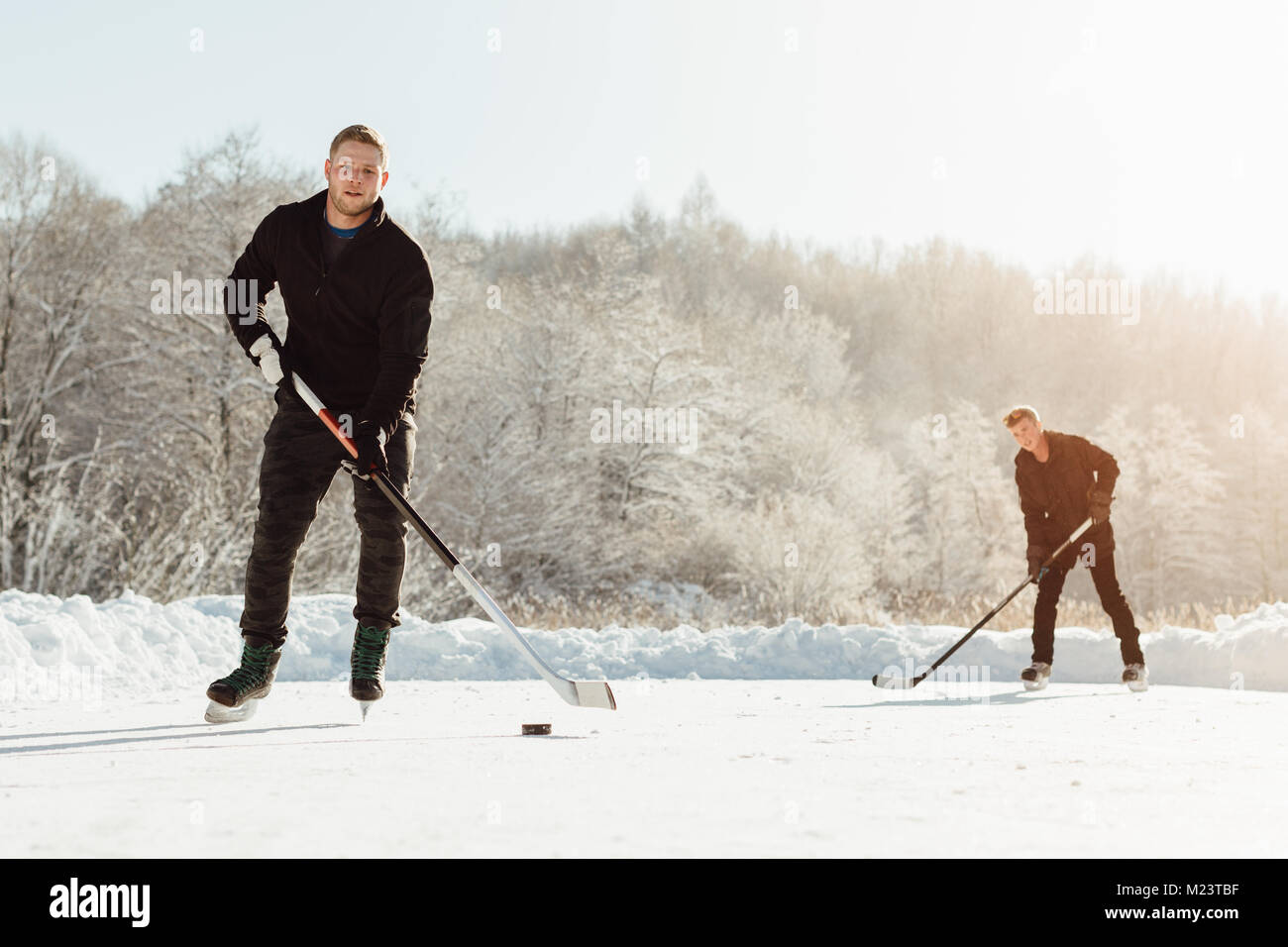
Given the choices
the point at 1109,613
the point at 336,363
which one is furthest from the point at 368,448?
the point at 1109,613

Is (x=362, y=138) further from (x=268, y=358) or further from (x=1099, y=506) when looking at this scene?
(x=1099, y=506)

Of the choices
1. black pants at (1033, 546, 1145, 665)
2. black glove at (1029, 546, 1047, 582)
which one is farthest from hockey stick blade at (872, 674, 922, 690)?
black glove at (1029, 546, 1047, 582)

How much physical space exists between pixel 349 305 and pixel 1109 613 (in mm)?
5519

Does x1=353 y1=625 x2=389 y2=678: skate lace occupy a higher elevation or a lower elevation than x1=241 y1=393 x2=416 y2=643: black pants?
lower

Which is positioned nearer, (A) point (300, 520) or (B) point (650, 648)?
(A) point (300, 520)

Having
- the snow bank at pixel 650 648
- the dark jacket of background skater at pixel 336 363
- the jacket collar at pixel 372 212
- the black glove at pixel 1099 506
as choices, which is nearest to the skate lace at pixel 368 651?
the dark jacket of background skater at pixel 336 363

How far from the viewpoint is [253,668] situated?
14.0 feet

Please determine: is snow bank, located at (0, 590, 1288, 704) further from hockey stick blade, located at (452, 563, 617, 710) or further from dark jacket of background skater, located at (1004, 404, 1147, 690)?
hockey stick blade, located at (452, 563, 617, 710)

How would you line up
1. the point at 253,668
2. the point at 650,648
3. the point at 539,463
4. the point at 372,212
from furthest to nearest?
the point at 539,463
the point at 650,648
the point at 372,212
the point at 253,668

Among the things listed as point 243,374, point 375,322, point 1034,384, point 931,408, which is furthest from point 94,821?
point 1034,384

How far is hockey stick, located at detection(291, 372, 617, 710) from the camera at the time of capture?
4.21 m

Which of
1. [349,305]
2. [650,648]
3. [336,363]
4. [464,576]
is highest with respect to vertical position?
[349,305]

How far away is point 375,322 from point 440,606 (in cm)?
1621

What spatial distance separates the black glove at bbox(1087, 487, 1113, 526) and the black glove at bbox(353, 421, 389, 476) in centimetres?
500
